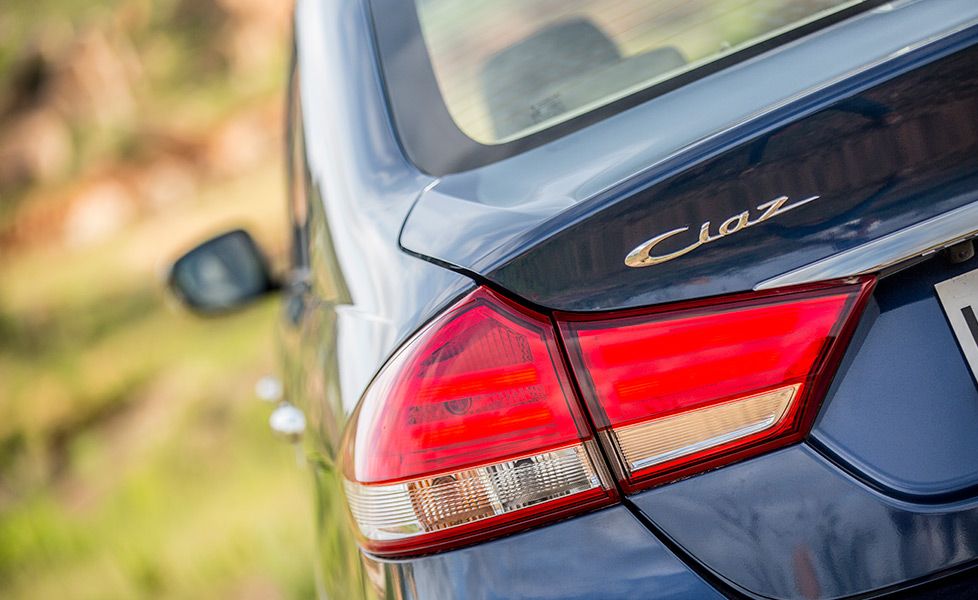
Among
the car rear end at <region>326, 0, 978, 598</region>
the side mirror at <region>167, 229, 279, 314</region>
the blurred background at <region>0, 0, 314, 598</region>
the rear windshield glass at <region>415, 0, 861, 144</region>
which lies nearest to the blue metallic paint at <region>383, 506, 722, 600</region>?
the car rear end at <region>326, 0, 978, 598</region>

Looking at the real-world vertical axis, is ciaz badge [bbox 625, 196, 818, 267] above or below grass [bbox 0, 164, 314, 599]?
above

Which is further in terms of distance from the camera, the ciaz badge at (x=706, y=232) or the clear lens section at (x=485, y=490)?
the clear lens section at (x=485, y=490)

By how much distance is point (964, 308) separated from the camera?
3.87 feet

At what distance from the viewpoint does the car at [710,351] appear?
1.17 metres

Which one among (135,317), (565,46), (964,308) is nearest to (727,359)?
(964,308)

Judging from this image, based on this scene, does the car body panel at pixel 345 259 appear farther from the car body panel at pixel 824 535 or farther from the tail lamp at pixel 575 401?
the car body panel at pixel 824 535

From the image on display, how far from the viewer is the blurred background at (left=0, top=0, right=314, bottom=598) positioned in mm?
4988

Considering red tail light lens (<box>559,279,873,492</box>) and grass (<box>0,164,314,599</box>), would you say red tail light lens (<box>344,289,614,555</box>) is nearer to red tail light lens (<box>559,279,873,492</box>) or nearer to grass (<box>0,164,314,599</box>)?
red tail light lens (<box>559,279,873,492</box>)

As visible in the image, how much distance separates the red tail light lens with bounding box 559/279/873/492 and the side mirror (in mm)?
1724

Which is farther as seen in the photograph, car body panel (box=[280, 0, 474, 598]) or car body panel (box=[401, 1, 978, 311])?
car body panel (box=[280, 0, 474, 598])

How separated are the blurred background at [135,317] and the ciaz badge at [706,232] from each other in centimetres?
258

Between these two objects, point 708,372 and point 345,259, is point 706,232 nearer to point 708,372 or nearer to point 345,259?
point 708,372

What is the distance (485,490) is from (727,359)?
→ 0.35m

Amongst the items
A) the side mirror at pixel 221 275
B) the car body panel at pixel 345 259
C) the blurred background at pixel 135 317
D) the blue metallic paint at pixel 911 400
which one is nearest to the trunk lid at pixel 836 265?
the blue metallic paint at pixel 911 400
